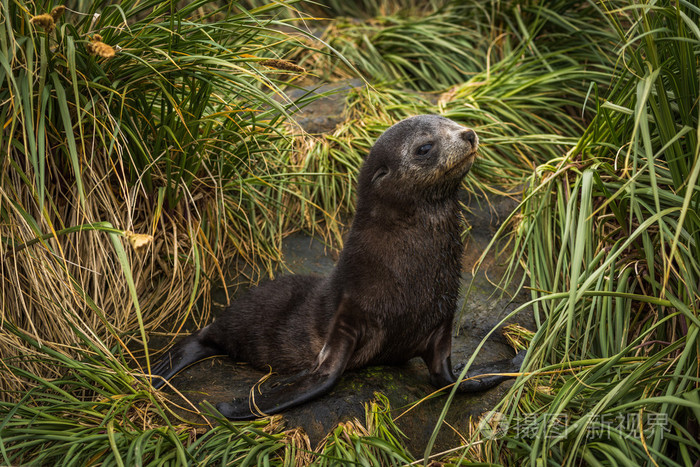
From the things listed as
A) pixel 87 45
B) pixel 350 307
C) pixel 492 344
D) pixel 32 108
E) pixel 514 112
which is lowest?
pixel 492 344

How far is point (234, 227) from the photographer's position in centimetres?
495

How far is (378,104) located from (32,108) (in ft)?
11.1

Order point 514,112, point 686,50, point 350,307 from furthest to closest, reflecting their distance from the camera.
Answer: point 514,112 < point 350,307 < point 686,50

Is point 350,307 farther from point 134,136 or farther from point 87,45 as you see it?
point 87,45

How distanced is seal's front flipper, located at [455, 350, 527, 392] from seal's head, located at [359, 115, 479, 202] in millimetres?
998

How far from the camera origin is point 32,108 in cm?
326

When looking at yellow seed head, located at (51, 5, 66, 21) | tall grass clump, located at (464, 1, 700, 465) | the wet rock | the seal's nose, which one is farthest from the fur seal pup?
the wet rock

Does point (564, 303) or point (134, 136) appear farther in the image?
point (134, 136)

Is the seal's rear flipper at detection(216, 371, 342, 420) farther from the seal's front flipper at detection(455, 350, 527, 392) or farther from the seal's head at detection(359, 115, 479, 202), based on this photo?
the seal's head at detection(359, 115, 479, 202)

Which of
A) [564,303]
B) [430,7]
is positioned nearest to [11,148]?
[564,303]

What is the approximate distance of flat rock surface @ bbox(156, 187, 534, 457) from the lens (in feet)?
11.0

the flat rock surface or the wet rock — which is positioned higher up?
the wet rock

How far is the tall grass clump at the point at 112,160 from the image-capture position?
332 centimetres

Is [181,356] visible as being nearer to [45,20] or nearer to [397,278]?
[397,278]
